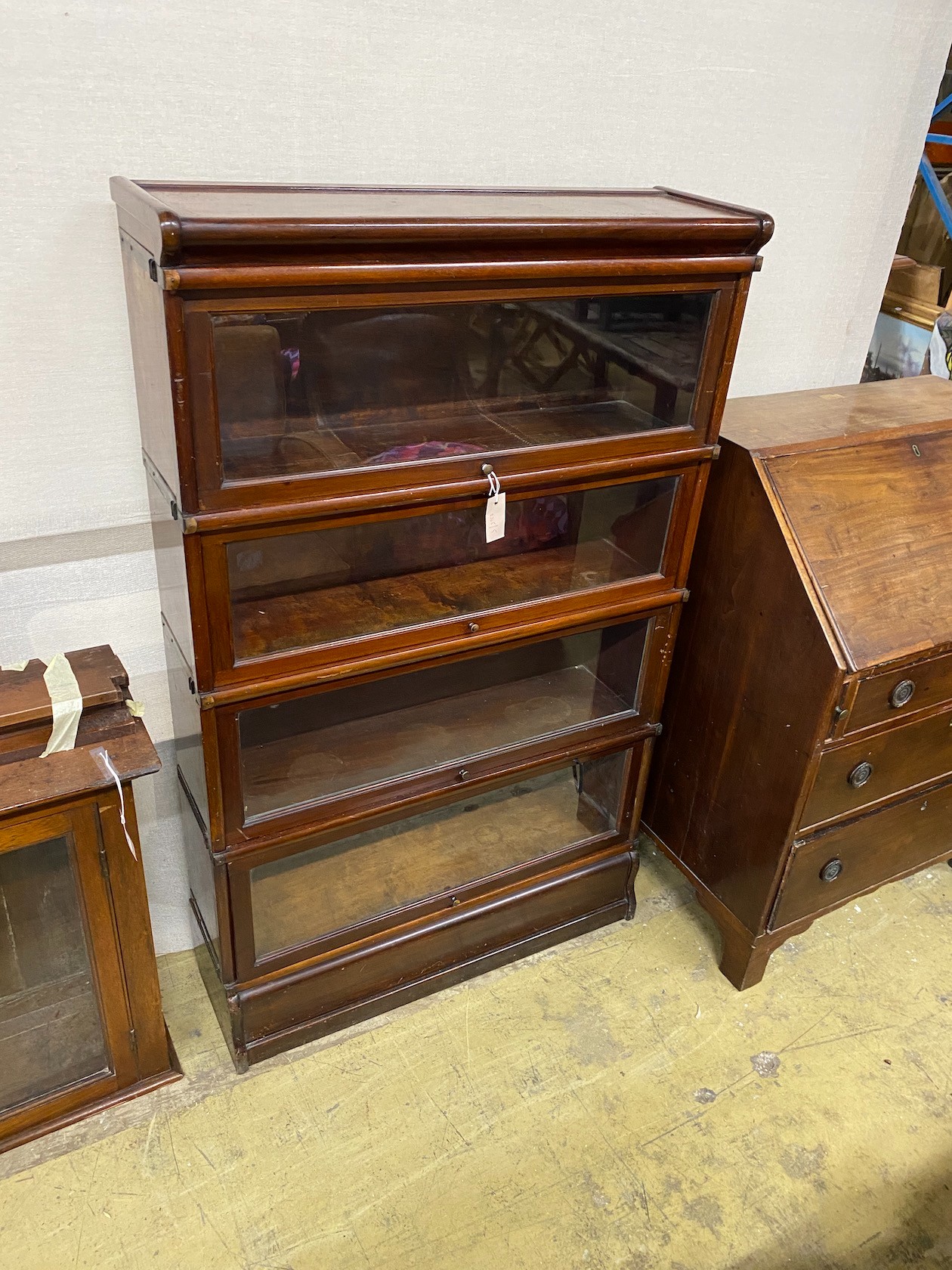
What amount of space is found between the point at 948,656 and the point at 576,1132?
998 millimetres

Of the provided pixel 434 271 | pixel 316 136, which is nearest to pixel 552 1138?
pixel 434 271

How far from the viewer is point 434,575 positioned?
142 cm

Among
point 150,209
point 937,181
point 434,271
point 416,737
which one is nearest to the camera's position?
point 150,209

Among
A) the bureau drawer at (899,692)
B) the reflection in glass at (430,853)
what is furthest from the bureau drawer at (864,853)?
the reflection in glass at (430,853)

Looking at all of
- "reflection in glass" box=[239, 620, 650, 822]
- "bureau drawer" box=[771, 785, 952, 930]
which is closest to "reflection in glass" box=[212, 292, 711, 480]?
"reflection in glass" box=[239, 620, 650, 822]

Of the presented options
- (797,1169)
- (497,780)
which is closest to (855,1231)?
(797,1169)

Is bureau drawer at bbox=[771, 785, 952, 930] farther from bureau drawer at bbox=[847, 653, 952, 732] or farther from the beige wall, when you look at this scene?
the beige wall

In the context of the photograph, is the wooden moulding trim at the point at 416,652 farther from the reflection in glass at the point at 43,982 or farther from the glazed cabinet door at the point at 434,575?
the reflection in glass at the point at 43,982

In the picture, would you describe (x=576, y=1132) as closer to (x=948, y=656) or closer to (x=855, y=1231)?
(x=855, y=1231)

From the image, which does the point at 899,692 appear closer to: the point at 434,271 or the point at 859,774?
the point at 859,774

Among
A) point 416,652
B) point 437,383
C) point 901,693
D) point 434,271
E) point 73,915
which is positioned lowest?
point 73,915

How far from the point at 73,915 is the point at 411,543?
28.5 inches

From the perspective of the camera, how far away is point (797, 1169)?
1.48m

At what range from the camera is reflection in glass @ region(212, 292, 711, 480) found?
3.62 feet
